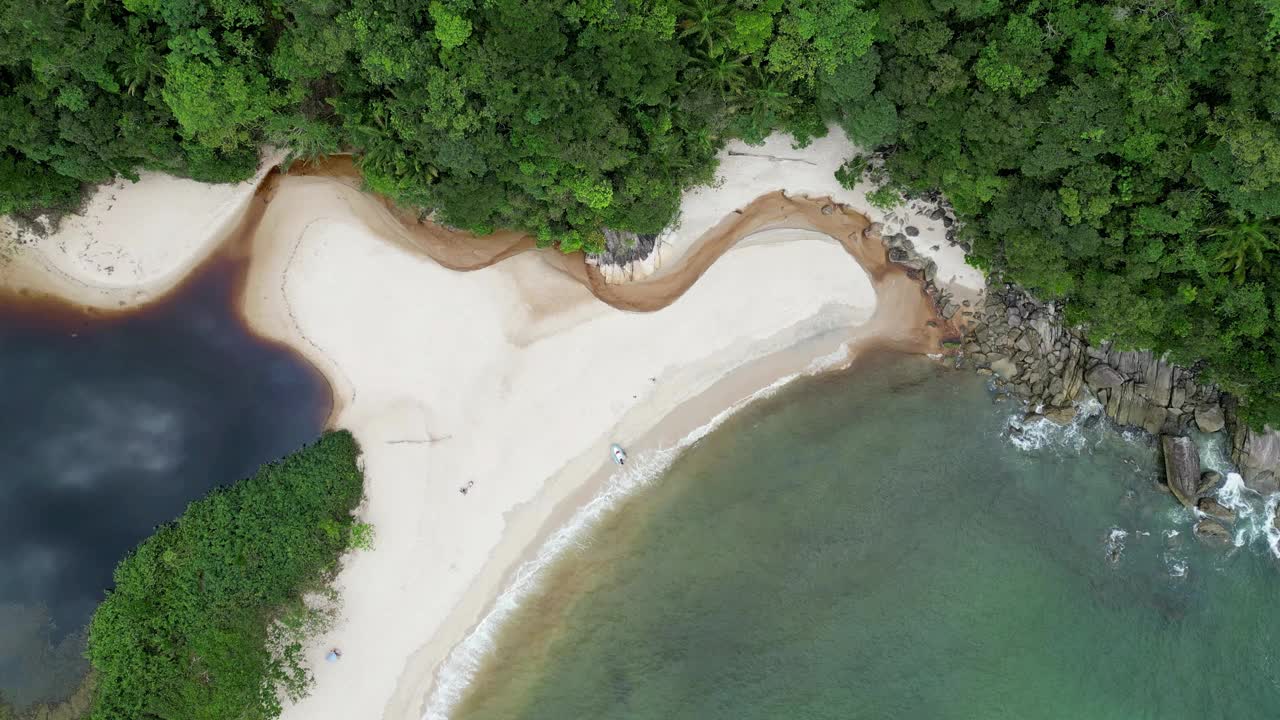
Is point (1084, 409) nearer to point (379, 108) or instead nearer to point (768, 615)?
point (768, 615)

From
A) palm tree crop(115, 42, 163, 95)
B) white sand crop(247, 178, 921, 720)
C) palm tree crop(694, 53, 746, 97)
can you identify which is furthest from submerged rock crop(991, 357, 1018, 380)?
palm tree crop(115, 42, 163, 95)

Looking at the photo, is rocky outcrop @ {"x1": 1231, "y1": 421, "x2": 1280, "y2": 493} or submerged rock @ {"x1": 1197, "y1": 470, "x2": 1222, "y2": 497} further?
submerged rock @ {"x1": 1197, "y1": 470, "x2": 1222, "y2": 497}

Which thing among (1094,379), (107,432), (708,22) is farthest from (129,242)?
(1094,379)

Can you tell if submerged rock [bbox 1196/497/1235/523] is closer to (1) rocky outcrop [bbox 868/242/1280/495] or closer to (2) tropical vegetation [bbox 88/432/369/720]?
(1) rocky outcrop [bbox 868/242/1280/495]

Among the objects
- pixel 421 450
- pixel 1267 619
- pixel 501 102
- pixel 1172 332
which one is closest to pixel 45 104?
pixel 501 102

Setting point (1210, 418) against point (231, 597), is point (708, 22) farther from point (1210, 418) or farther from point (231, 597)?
point (231, 597)

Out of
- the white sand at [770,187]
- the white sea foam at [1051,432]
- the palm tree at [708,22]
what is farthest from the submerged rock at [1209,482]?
the palm tree at [708,22]
